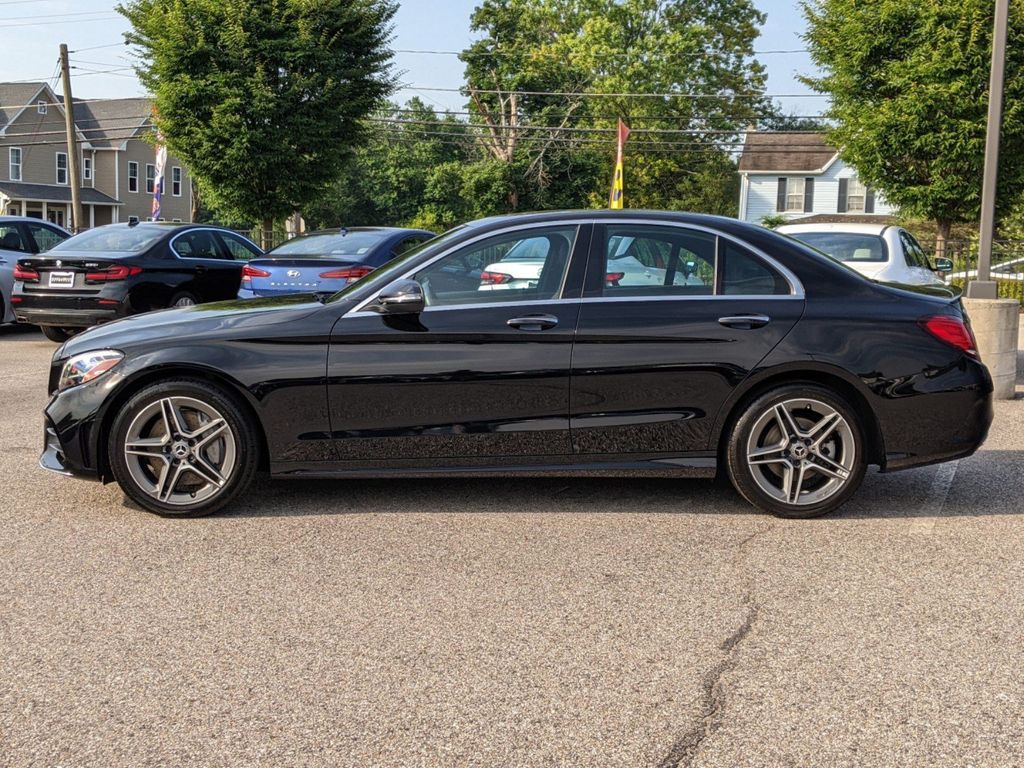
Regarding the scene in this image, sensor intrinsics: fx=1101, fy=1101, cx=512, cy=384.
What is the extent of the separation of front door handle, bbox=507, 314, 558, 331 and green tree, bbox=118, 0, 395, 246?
19222mm

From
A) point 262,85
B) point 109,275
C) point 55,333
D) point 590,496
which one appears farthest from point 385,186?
point 590,496

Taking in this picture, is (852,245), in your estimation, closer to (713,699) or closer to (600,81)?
(713,699)

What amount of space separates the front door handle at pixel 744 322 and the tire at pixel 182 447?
253 cm

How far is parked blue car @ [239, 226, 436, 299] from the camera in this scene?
11820 mm

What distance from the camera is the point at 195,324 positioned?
5816mm

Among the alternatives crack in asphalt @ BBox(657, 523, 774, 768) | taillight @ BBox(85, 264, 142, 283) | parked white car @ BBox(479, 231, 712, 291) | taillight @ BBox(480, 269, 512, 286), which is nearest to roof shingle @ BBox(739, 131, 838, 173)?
taillight @ BBox(85, 264, 142, 283)

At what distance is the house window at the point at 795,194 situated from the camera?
54688 mm

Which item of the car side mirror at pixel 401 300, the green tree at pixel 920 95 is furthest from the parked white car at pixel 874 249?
the green tree at pixel 920 95

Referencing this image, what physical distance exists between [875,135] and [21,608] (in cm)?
2239

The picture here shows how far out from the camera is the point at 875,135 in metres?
23.6

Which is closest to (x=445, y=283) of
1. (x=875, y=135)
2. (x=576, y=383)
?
(x=576, y=383)

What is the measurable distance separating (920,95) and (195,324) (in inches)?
810

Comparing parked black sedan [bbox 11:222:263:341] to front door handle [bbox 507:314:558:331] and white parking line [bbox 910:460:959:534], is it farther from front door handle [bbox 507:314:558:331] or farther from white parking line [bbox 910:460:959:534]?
white parking line [bbox 910:460:959:534]

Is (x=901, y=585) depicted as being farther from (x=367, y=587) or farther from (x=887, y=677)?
(x=367, y=587)
